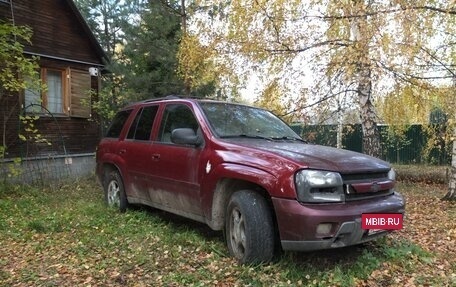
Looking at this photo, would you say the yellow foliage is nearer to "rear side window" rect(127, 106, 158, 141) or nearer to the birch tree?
the birch tree

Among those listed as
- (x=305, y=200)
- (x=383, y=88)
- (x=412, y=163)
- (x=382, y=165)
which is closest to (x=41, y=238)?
(x=305, y=200)

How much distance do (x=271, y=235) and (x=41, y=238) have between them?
3406 mm

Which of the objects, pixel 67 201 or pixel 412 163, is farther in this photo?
pixel 412 163

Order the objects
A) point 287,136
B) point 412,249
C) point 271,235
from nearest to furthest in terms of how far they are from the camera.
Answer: point 271,235 < point 412,249 < point 287,136

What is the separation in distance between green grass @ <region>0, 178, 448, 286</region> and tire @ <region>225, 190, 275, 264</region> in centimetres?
12

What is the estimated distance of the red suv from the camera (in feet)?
12.1

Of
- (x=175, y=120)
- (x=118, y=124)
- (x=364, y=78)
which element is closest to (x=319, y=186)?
(x=175, y=120)

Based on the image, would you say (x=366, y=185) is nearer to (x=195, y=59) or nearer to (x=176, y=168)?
(x=176, y=168)

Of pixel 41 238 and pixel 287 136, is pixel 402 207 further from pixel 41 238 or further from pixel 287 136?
pixel 41 238

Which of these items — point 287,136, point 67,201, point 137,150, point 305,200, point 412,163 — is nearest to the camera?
point 305,200

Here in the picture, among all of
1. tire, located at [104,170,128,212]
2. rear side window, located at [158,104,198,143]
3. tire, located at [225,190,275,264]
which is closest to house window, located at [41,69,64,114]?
tire, located at [104,170,128,212]

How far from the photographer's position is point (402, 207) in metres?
4.24

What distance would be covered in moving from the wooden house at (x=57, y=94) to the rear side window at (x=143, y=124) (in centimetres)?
541

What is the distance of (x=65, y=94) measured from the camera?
1230 centimetres
